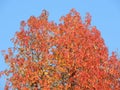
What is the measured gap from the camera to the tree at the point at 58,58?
114 feet

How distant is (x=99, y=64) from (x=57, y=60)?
16.4ft

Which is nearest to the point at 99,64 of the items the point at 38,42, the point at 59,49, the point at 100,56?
the point at 100,56

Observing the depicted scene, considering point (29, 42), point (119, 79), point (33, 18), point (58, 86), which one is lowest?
point (58, 86)

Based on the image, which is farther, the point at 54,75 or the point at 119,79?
the point at 119,79

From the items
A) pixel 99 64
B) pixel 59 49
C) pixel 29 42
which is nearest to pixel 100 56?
pixel 99 64

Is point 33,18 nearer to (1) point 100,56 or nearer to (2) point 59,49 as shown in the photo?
(2) point 59,49

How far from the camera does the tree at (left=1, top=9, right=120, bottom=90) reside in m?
34.7

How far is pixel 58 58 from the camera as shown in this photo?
117ft

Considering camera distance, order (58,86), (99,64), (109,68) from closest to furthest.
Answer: (58,86) → (99,64) → (109,68)

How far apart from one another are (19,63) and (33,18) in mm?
5986

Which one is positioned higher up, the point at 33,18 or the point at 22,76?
the point at 33,18

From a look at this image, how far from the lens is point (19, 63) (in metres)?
35.6

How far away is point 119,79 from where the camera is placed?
139ft

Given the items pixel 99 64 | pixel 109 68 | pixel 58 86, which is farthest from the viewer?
pixel 109 68
